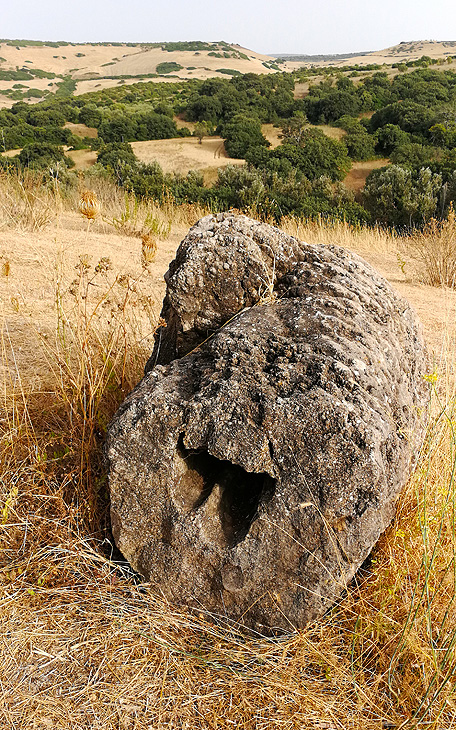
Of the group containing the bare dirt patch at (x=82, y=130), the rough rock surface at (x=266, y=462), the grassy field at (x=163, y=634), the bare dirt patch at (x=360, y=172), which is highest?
the bare dirt patch at (x=82, y=130)

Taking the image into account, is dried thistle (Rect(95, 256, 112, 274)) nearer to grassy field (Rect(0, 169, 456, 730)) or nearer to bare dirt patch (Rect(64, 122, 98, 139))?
grassy field (Rect(0, 169, 456, 730))

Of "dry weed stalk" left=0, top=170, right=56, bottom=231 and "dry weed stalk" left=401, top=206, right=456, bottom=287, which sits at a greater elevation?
"dry weed stalk" left=0, top=170, right=56, bottom=231

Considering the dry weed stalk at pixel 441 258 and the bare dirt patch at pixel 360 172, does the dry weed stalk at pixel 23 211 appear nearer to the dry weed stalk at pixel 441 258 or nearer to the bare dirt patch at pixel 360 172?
the dry weed stalk at pixel 441 258

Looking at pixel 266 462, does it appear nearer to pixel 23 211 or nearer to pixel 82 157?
pixel 23 211

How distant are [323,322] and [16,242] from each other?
5.60 metres

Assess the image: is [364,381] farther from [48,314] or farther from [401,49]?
[401,49]

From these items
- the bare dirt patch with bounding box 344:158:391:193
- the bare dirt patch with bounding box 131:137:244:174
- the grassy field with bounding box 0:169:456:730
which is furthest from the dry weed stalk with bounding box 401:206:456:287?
the bare dirt patch with bounding box 131:137:244:174

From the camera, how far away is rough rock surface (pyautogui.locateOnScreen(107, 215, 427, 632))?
1719 mm

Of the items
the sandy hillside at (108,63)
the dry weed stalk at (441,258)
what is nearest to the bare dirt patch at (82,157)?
the dry weed stalk at (441,258)

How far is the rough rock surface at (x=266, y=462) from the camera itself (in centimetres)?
172

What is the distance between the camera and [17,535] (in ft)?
6.94

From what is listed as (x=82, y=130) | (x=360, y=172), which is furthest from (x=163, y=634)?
(x=82, y=130)

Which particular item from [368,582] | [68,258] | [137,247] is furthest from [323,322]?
[137,247]

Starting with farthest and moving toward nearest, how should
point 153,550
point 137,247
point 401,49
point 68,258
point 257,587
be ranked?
point 401,49 < point 137,247 < point 68,258 < point 153,550 < point 257,587
